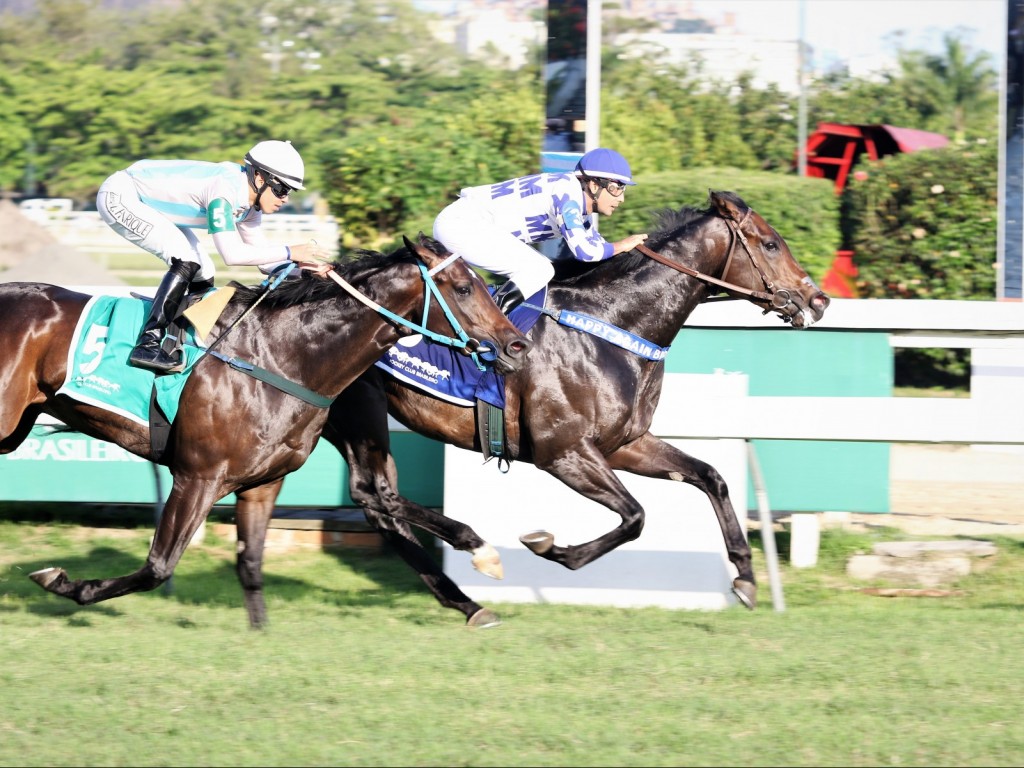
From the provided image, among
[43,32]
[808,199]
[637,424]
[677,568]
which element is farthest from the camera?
[43,32]

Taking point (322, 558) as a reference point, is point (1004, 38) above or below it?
above

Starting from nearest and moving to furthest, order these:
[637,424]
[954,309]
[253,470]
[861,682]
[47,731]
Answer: [47,731]
[861,682]
[253,470]
[637,424]
[954,309]

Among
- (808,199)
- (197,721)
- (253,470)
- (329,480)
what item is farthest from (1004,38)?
(197,721)

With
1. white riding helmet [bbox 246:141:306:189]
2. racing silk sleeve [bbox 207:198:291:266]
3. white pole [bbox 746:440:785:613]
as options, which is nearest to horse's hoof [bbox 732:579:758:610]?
white pole [bbox 746:440:785:613]

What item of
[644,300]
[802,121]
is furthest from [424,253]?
[802,121]

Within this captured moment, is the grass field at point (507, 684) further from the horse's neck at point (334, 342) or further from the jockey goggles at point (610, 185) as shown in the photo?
the jockey goggles at point (610, 185)

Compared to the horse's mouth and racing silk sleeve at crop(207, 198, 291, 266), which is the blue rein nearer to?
racing silk sleeve at crop(207, 198, 291, 266)

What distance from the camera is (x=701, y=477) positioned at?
572 cm

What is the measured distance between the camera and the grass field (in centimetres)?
376

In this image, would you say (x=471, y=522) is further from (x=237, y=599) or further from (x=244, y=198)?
(x=244, y=198)

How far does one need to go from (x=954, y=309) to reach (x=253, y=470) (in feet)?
12.3

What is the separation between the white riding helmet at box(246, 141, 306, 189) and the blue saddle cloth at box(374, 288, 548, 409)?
2.78 ft

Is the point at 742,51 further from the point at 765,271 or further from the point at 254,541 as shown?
the point at 254,541

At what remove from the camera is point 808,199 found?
467 inches
